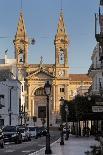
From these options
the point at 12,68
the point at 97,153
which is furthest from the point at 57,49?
the point at 97,153

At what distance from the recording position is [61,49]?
592 ft

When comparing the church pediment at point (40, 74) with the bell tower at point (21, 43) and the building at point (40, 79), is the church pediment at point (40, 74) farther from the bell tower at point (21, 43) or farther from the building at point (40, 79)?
the bell tower at point (21, 43)

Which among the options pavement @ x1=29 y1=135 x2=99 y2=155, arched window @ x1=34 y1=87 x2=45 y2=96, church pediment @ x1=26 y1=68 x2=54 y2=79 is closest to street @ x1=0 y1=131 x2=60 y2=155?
pavement @ x1=29 y1=135 x2=99 y2=155

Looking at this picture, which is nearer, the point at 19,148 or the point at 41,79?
the point at 19,148

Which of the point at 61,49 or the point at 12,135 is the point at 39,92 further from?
the point at 12,135

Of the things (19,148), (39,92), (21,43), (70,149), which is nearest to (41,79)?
(39,92)

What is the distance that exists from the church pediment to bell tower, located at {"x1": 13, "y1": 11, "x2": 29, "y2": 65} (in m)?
4.72

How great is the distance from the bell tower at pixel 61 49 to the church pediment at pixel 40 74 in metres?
3.13

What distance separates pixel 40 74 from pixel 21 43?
11.6 metres

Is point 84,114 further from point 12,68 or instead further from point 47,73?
point 47,73

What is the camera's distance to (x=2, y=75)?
116250 mm

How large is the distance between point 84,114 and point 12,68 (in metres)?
68.3

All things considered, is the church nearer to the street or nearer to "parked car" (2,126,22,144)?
"parked car" (2,126,22,144)

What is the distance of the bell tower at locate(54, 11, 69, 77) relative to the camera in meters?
176
